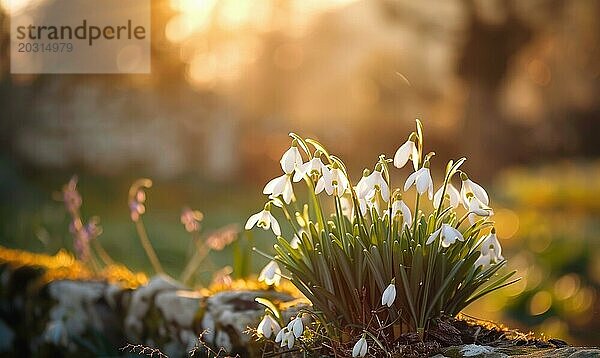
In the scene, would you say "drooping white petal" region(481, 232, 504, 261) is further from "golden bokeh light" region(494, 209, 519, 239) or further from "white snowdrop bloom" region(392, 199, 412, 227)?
"golden bokeh light" region(494, 209, 519, 239)

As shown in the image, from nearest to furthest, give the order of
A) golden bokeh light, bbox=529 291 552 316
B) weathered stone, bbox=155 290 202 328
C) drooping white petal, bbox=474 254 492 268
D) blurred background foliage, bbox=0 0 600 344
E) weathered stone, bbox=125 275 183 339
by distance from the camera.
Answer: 1. drooping white petal, bbox=474 254 492 268
2. weathered stone, bbox=155 290 202 328
3. weathered stone, bbox=125 275 183 339
4. golden bokeh light, bbox=529 291 552 316
5. blurred background foliage, bbox=0 0 600 344

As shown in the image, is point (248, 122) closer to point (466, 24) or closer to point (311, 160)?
point (466, 24)

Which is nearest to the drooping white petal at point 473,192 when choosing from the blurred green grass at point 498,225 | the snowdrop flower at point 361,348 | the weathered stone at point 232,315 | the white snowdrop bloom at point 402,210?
the white snowdrop bloom at point 402,210

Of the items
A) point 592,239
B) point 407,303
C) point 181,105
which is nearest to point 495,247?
point 407,303

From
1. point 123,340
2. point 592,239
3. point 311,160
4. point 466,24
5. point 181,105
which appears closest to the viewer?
point 311,160

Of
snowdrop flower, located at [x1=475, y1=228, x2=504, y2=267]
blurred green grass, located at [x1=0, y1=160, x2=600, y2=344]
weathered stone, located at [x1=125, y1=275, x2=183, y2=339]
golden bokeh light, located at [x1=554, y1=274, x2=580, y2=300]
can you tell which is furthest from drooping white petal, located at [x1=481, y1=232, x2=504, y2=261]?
golden bokeh light, located at [x1=554, y1=274, x2=580, y2=300]

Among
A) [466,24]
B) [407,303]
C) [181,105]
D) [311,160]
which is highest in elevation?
[466,24]
